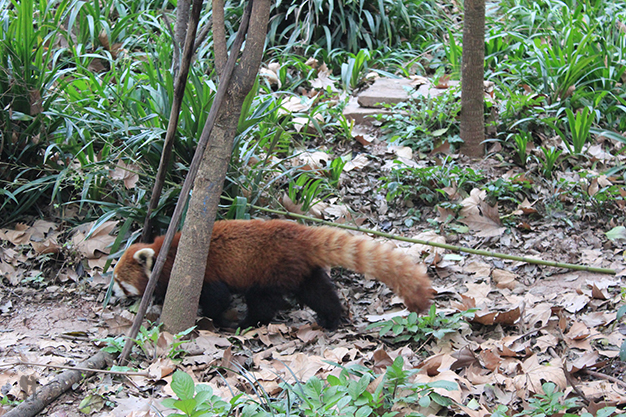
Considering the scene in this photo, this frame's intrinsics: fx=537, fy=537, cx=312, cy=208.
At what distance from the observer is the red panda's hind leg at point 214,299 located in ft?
9.91

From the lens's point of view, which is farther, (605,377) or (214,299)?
(214,299)

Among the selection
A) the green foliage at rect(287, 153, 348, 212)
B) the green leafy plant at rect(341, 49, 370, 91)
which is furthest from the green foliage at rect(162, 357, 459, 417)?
the green leafy plant at rect(341, 49, 370, 91)

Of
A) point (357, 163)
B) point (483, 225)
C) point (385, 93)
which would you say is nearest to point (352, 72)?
point (385, 93)

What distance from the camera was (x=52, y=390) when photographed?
7.07 feet

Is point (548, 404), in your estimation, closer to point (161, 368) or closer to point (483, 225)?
point (161, 368)

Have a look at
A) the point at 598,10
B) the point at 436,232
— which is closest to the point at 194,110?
the point at 436,232

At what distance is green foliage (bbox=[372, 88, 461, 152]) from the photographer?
464 centimetres

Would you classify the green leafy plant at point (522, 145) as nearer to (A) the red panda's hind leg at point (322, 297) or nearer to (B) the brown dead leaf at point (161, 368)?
(A) the red panda's hind leg at point (322, 297)

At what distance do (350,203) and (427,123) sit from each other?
1.17 meters

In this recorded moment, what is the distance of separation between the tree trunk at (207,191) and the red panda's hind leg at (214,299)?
0.32 meters

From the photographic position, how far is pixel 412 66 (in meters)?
5.95

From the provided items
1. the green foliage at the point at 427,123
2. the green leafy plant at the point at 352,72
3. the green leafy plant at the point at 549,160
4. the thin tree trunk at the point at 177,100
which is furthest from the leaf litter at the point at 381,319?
the green leafy plant at the point at 352,72

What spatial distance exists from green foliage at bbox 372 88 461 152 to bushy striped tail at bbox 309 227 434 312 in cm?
200

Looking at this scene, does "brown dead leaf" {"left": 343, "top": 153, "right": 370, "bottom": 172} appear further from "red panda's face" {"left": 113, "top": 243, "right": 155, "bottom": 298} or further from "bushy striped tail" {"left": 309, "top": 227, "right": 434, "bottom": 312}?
"red panda's face" {"left": 113, "top": 243, "right": 155, "bottom": 298}
